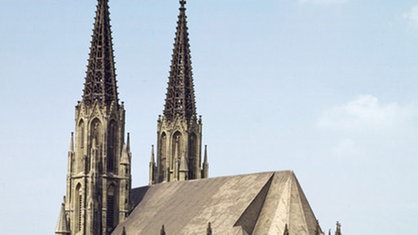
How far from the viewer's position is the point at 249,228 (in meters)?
74.6

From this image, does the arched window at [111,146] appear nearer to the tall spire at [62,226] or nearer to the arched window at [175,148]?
the tall spire at [62,226]

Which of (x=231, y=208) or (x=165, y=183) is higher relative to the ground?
(x=165, y=183)

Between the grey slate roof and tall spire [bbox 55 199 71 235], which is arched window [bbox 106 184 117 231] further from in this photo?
tall spire [bbox 55 199 71 235]

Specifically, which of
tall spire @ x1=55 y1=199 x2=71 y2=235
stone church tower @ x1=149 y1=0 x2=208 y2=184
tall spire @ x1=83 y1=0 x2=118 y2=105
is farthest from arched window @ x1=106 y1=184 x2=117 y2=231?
stone church tower @ x1=149 y1=0 x2=208 y2=184

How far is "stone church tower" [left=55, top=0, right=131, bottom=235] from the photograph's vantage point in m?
86.7

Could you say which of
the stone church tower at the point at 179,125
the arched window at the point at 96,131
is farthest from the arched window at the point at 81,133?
the stone church tower at the point at 179,125

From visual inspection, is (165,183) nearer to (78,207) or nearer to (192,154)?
(78,207)

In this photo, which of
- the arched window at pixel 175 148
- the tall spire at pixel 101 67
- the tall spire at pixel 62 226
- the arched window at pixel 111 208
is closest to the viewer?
the tall spire at pixel 62 226

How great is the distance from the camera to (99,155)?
87.6m

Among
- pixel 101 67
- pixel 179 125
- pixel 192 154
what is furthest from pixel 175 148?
pixel 101 67

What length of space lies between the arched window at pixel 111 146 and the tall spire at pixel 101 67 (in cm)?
211

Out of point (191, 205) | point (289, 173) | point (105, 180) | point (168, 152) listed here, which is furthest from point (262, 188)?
point (168, 152)

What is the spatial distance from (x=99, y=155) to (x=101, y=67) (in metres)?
7.33

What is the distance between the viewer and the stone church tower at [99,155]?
3413 inches
